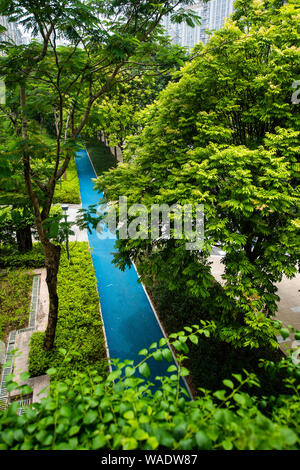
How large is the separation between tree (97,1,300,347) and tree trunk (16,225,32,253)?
545cm

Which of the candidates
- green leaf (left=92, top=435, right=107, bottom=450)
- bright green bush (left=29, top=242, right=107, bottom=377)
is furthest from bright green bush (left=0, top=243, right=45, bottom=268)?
green leaf (left=92, top=435, right=107, bottom=450)

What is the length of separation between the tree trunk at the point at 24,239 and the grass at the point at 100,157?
12362 mm

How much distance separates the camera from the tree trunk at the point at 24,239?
32.8ft

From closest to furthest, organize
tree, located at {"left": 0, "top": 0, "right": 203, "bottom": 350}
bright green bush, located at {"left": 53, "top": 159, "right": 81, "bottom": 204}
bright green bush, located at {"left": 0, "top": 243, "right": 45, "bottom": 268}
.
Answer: tree, located at {"left": 0, "top": 0, "right": 203, "bottom": 350} → bright green bush, located at {"left": 0, "top": 243, "right": 45, "bottom": 268} → bright green bush, located at {"left": 53, "top": 159, "right": 81, "bottom": 204}

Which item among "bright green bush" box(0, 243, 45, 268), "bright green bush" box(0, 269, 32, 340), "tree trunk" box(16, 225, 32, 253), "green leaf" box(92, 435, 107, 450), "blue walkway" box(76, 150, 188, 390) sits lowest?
"blue walkway" box(76, 150, 188, 390)


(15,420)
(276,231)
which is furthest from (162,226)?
(15,420)

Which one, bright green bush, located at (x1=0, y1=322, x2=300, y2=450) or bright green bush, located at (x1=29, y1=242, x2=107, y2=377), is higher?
bright green bush, located at (x1=0, y1=322, x2=300, y2=450)

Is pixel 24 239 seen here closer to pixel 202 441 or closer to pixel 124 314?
pixel 124 314

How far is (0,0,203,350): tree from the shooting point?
372 centimetres

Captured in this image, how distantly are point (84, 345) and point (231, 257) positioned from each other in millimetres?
4141

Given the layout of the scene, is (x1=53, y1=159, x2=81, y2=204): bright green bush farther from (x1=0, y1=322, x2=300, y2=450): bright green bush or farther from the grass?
(x1=0, y1=322, x2=300, y2=450): bright green bush

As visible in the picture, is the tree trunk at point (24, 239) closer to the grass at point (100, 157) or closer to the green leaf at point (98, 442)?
the green leaf at point (98, 442)

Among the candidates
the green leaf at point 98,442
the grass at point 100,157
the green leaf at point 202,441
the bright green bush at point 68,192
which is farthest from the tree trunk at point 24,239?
the grass at point 100,157
